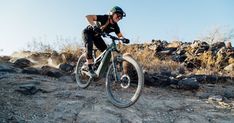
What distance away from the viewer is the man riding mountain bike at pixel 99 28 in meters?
7.21

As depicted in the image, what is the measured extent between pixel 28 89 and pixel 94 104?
160 centimetres

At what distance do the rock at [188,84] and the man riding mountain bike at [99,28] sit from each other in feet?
8.91

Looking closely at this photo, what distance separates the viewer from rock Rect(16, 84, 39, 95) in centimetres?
819

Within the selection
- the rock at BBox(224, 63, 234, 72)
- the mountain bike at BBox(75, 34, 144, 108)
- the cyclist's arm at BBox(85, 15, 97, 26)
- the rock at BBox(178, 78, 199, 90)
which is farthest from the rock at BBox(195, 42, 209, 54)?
the cyclist's arm at BBox(85, 15, 97, 26)

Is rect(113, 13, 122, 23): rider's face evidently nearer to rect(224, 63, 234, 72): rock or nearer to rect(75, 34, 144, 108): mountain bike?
rect(75, 34, 144, 108): mountain bike

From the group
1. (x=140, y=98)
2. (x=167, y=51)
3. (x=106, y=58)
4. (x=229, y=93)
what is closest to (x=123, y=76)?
(x=106, y=58)

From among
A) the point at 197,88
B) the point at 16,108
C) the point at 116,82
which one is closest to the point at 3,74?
the point at 16,108

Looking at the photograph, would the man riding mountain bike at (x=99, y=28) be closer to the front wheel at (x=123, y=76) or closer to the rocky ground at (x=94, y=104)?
the front wheel at (x=123, y=76)

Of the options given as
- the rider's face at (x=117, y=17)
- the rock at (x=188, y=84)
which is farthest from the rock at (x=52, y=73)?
the rider's face at (x=117, y=17)

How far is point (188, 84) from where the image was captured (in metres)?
9.79

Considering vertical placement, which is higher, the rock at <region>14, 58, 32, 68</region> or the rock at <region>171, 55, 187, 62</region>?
the rock at <region>171, 55, 187, 62</region>

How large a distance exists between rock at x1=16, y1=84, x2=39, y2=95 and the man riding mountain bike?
1.31 metres

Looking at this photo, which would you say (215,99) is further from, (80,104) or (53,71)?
(53,71)

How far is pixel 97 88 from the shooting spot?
9266 millimetres
